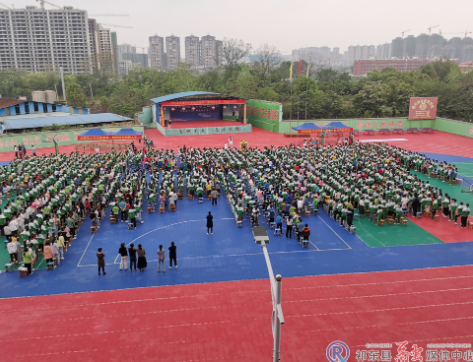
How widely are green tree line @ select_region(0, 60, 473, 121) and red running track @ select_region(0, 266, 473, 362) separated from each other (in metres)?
33.9

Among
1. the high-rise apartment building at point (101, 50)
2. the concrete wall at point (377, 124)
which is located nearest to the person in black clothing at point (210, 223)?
the concrete wall at point (377, 124)

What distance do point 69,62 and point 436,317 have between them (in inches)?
5397

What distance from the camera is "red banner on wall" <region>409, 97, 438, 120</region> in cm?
4459

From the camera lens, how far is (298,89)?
58562mm

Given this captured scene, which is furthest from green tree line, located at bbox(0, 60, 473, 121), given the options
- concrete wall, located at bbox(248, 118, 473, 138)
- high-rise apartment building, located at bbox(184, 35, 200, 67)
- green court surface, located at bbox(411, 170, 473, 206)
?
high-rise apartment building, located at bbox(184, 35, 200, 67)

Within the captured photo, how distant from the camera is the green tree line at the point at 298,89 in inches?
2047

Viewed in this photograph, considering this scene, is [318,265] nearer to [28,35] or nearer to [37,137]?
[37,137]

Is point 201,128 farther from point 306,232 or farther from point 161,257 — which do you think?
point 161,257

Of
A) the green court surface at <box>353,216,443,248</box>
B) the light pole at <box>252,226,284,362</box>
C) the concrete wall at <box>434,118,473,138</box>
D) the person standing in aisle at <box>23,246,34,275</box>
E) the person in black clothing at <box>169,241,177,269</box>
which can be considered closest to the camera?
the light pole at <box>252,226,284,362</box>

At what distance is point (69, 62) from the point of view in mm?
127500

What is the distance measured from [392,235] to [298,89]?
44912 mm

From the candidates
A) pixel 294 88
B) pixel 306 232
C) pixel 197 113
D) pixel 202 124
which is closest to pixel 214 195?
pixel 306 232

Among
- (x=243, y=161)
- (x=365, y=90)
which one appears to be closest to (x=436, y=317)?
(x=243, y=161)

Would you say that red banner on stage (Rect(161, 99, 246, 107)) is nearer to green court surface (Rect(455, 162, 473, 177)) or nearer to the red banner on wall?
the red banner on wall
